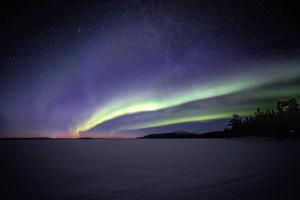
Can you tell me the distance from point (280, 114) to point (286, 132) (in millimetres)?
14348

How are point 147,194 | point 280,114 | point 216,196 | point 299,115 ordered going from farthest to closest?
point 280,114
point 299,115
point 147,194
point 216,196

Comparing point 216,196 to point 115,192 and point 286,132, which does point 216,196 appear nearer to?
point 115,192

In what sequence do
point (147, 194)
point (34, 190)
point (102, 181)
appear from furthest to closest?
point (102, 181)
point (34, 190)
point (147, 194)

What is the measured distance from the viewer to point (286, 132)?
182m

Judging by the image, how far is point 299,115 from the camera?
17438 centimetres

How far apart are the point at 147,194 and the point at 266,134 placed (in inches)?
8217

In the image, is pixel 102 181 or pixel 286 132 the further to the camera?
pixel 286 132

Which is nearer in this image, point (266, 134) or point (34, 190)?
point (34, 190)

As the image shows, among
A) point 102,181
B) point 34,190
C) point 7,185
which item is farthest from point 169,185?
point 7,185

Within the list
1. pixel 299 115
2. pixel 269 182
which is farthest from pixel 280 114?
pixel 269 182

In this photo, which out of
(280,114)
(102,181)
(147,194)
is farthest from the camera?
(280,114)

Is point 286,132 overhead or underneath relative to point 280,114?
underneath

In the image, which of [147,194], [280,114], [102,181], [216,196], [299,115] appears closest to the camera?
[216,196]

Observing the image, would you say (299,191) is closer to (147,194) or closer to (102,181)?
(147,194)
